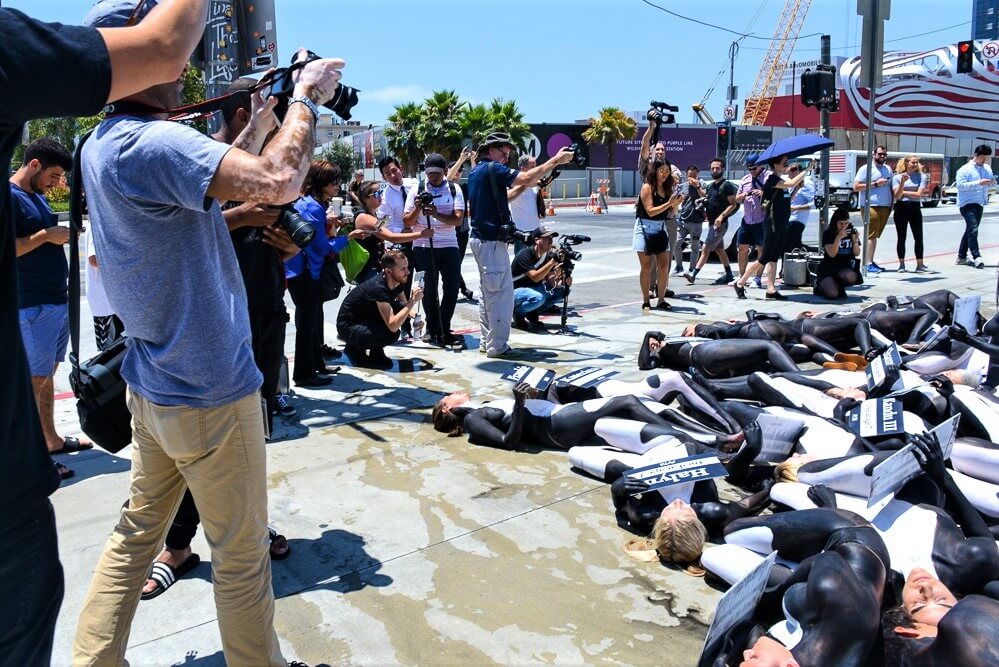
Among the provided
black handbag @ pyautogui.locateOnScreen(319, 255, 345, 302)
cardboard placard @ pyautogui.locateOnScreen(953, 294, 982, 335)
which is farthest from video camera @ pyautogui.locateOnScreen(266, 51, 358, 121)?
cardboard placard @ pyautogui.locateOnScreen(953, 294, 982, 335)

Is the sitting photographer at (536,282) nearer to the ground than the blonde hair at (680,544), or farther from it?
farther from it

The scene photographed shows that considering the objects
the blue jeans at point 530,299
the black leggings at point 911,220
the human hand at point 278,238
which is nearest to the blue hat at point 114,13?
the human hand at point 278,238

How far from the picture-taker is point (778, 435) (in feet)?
14.1

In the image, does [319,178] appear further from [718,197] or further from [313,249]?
[718,197]

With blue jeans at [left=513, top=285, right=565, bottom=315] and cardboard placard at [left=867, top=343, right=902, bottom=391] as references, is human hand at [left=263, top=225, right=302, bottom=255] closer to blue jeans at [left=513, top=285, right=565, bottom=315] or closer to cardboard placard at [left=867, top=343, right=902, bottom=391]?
cardboard placard at [left=867, top=343, right=902, bottom=391]

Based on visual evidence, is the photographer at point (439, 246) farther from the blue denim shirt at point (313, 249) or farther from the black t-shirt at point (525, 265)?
the blue denim shirt at point (313, 249)

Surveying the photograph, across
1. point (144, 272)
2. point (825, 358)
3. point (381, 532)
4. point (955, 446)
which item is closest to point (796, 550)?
point (955, 446)

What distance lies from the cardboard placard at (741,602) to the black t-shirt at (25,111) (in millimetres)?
1925

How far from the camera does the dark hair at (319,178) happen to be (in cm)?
617

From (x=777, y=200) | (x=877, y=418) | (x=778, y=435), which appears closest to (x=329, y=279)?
(x=778, y=435)

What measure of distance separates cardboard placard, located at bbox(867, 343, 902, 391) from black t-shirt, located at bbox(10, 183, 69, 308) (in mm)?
4758

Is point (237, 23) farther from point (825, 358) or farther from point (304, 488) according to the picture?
point (825, 358)

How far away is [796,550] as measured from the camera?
123 inches

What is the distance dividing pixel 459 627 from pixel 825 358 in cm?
Answer: 423
